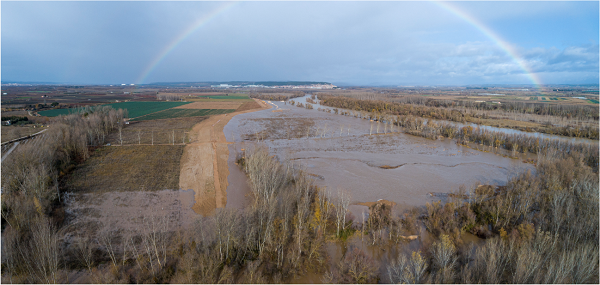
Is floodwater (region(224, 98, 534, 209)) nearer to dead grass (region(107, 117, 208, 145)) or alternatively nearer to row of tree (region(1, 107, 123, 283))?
dead grass (region(107, 117, 208, 145))

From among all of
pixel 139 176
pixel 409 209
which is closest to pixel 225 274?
pixel 409 209

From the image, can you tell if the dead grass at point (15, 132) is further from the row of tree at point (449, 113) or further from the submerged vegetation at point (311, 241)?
the row of tree at point (449, 113)

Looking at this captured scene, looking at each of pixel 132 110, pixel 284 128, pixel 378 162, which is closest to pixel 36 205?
pixel 378 162

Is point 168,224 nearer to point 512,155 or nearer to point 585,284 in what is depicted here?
point 585,284

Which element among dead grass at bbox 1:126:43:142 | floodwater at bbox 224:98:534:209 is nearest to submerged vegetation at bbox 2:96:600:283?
floodwater at bbox 224:98:534:209

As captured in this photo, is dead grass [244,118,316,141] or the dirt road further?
dead grass [244,118,316,141]

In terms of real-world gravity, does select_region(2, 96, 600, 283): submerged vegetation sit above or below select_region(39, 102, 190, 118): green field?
below
